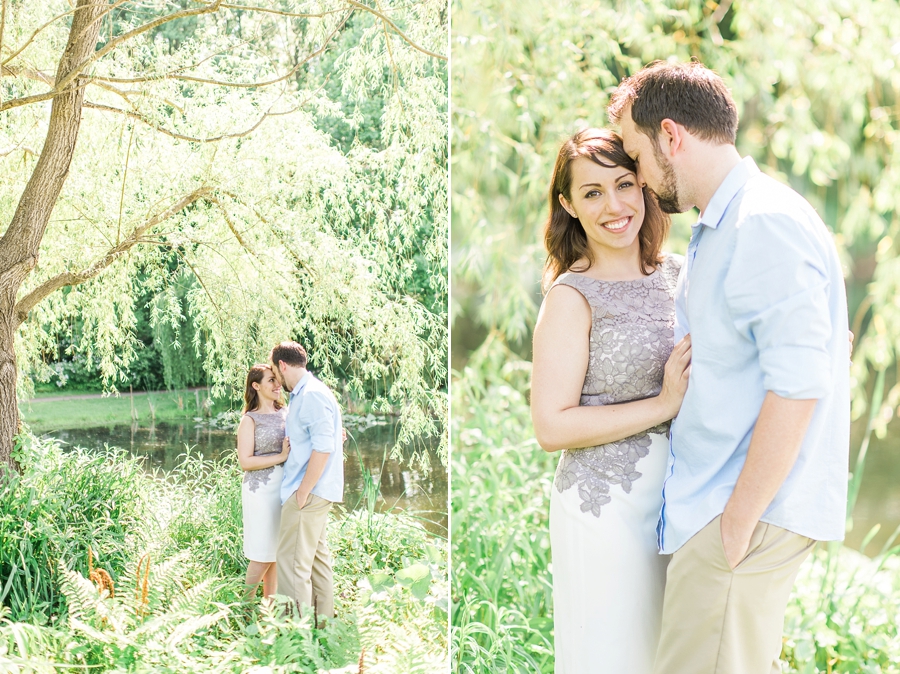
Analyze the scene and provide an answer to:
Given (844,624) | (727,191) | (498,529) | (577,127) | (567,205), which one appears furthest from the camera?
(577,127)

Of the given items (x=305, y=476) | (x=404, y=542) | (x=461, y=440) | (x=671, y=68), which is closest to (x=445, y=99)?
(x=671, y=68)

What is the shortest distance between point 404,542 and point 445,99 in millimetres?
1201

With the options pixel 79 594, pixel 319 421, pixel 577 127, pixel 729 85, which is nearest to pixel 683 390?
pixel 319 421

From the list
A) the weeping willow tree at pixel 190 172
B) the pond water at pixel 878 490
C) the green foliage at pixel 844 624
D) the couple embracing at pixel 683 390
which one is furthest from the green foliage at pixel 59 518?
the pond water at pixel 878 490

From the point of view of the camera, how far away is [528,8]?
10.3ft

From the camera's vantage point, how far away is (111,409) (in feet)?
6.42

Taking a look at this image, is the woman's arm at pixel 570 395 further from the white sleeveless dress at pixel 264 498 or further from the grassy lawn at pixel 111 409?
the grassy lawn at pixel 111 409

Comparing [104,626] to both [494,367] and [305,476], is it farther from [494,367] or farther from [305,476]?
[494,367]

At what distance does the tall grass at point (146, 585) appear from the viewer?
6.14 feet

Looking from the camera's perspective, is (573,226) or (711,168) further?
(573,226)

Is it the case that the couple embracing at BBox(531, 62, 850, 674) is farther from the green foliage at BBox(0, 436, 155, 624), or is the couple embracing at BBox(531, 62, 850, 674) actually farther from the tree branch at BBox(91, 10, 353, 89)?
the green foliage at BBox(0, 436, 155, 624)

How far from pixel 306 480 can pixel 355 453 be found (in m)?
0.15

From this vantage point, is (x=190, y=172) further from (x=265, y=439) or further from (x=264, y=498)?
(x=264, y=498)

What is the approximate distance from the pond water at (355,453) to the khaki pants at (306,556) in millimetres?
95
